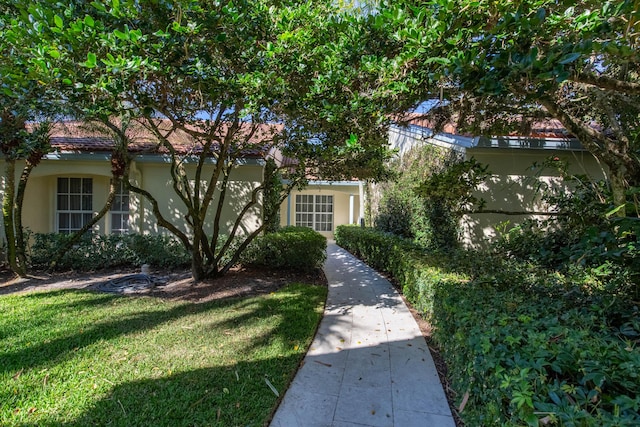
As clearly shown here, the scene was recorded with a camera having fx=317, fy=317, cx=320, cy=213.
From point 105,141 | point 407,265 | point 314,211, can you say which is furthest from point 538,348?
point 314,211

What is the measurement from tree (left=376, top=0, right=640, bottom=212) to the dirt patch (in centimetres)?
483

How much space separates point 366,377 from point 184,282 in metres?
4.89

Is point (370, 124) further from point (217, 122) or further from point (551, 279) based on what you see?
point (217, 122)

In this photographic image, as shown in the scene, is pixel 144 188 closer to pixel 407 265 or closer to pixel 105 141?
pixel 105 141

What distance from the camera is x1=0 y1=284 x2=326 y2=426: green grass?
272cm

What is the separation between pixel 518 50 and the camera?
2.51 m

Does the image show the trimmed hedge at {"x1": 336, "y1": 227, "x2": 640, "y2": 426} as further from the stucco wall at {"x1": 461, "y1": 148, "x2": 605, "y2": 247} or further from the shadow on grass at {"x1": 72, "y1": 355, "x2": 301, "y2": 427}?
the stucco wall at {"x1": 461, "y1": 148, "x2": 605, "y2": 247}

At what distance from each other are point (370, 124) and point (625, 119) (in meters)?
5.21

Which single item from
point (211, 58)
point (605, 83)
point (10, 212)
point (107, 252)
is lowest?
point (107, 252)

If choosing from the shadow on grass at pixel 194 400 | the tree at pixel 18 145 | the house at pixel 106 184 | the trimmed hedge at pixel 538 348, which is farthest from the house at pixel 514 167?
the tree at pixel 18 145

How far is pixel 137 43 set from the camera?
3.12 metres

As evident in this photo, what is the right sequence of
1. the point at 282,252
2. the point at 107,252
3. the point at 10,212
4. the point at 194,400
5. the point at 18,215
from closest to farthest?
the point at 194,400 < the point at 10,212 < the point at 18,215 < the point at 282,252 < the point at 107,252

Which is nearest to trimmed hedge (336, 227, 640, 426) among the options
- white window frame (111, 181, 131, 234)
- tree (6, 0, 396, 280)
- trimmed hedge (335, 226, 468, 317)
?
trimmed hedge (335, 226, 468, 317)

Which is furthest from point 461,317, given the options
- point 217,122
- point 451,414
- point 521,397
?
point 217,122
